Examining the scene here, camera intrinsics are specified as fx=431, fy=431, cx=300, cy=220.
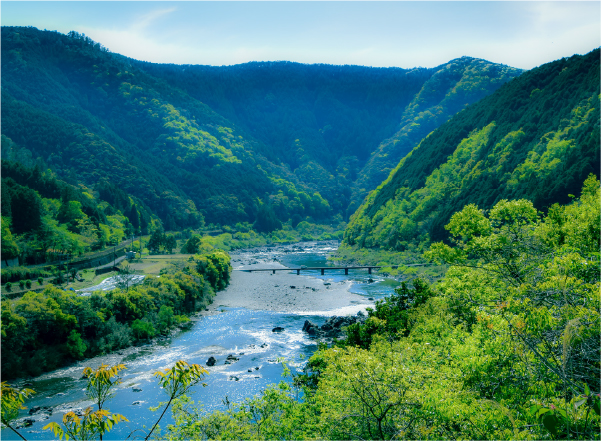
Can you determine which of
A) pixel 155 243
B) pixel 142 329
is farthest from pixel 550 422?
pixel 155 243

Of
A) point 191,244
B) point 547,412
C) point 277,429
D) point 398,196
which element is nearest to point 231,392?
point 277,429

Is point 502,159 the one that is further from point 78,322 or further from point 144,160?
point 144,160

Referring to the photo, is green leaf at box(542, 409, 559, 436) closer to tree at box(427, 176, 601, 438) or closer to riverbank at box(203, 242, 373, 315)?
tree at box(427, 176, 601, 438)

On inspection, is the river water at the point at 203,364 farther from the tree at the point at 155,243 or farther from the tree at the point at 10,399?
the tree at the point at 155,243

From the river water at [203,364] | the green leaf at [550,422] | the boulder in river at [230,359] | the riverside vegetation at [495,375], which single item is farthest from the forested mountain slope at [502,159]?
the green leaf at [550,422]

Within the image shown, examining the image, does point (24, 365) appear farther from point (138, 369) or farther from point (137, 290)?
point (137, 290)

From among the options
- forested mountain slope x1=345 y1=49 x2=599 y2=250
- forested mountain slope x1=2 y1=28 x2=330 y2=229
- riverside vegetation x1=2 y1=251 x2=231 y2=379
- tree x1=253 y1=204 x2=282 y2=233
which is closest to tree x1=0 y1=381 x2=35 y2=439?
riverside vegetation x1=2 y1=251 x2=231 y2=379
